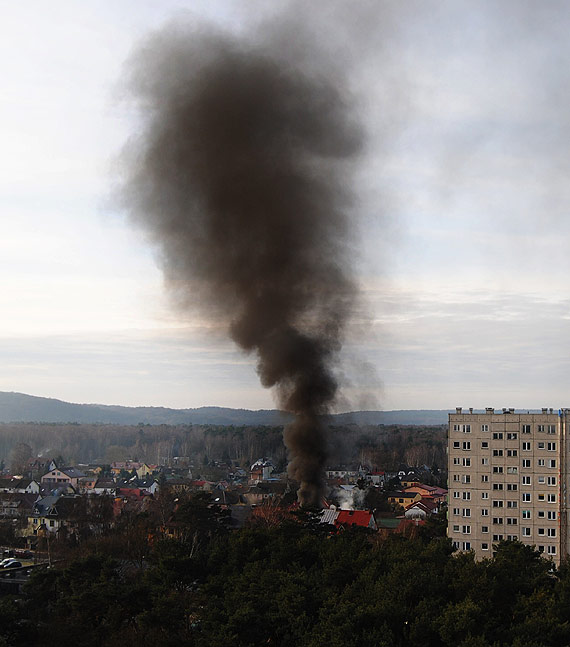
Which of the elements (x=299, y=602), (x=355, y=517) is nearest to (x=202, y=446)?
(x=355, y=517)

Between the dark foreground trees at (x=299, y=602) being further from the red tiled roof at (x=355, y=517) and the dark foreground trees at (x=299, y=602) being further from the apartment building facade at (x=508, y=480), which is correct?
the red tiled roof at (x=355, y=517)

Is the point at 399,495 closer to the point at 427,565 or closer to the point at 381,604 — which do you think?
the point at 427,565

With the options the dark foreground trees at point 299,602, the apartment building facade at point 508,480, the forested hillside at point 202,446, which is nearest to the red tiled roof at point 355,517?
the apartment building facade at point 508,480

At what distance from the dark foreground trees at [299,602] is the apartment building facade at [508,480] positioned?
27.6ft

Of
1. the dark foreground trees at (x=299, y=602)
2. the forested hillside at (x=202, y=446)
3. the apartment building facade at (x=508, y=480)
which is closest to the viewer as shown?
the dark foreground trees at (x=299, y=602)

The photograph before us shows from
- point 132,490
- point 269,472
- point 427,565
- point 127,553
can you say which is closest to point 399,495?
point 132,490

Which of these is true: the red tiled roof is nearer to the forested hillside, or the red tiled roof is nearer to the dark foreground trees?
the dark foreground trees

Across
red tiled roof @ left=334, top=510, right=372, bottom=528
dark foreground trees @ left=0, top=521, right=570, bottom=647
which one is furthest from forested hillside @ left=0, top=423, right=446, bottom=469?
dark foreground trees @ left=0, top=521, right=570, bottom=647

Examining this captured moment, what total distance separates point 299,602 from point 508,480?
56.6 feet

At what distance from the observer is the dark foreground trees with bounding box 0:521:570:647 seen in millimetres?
16672

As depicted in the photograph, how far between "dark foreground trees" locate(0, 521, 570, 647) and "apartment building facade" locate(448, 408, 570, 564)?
8426mm

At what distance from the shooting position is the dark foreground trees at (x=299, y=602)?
16.7 m

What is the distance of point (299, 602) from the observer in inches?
701

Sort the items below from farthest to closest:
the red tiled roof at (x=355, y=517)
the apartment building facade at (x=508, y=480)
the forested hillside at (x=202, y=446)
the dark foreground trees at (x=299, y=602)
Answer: the forested hillside at (x=202, y=446) < the red tiled roof at (x=355, y=517) < the apartment building facade at (x=508, y=480) < the dark foreground trees at (x=299, y=602)
